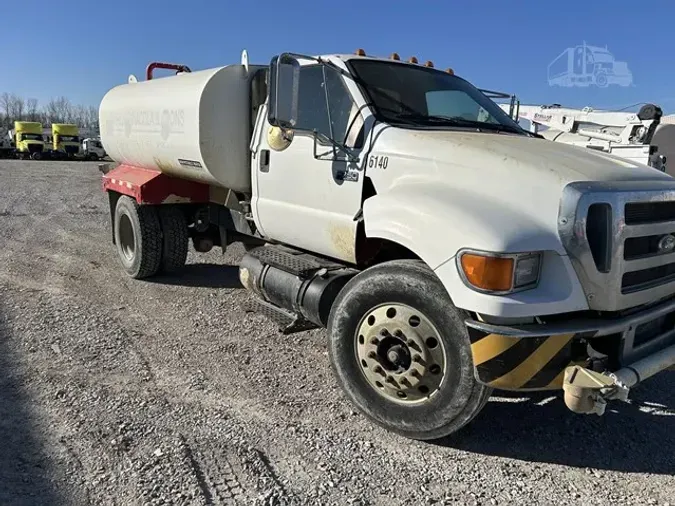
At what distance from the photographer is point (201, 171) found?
5.28 m

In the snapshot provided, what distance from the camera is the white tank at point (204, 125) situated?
503cm

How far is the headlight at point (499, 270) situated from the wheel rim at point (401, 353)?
48 centimetres

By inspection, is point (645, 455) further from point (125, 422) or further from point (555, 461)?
point (125, 422)

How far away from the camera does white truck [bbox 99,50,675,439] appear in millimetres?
2906

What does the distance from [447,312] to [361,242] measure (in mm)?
1106

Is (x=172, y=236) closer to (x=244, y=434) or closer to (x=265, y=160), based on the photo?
(x=265, y=160)

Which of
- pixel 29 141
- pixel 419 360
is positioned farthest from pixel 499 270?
pixel 29 141

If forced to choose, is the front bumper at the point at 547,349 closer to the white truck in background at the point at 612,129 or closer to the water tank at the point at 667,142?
the white truck in background at the point at 612,129

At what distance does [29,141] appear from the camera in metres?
42.5

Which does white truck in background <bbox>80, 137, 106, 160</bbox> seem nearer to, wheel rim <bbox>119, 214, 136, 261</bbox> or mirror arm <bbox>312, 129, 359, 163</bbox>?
wheel rim <bbox>119, 214, 136, 261</bbox>

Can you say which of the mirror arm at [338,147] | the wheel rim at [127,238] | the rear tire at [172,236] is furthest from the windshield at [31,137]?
the mirror arm at [338,147]

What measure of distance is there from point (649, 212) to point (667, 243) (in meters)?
0.28

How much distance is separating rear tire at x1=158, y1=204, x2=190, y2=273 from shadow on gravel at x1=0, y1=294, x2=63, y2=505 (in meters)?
2.77

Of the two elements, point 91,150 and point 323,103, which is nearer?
point 323,103
